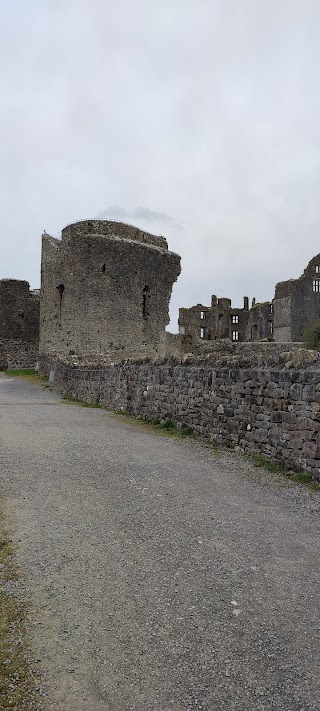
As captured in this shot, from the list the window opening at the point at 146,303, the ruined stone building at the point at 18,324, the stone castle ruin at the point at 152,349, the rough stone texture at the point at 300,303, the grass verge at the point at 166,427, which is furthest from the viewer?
the rough stone texture at the point at 300,303

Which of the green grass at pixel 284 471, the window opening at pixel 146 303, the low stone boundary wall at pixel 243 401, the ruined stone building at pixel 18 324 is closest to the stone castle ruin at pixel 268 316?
the ruined stone building at pixel 18 324

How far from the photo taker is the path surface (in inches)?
109

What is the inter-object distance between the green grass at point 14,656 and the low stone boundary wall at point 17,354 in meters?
34.2

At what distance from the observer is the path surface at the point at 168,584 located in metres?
2.77

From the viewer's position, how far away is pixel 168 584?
391cm

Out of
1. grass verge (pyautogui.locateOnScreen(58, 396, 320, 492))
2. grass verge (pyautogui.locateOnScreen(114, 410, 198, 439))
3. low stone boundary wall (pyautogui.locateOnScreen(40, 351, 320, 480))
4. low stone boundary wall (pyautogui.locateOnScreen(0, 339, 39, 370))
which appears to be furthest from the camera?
low stone boundary wall (pyautogui.locateOnScreen(0, 339, 39, 370))

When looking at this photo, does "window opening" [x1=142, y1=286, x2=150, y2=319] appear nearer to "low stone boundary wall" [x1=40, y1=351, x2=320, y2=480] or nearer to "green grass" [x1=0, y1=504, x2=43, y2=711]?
"low stone boundary wall" [x1=40, y1=351, x2=320, y2=480]

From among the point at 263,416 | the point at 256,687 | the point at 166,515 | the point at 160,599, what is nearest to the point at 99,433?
the point at 263,416

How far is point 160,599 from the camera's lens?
3676 mm

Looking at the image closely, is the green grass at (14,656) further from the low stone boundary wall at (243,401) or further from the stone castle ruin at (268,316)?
the stone castle ruin at (268,316)

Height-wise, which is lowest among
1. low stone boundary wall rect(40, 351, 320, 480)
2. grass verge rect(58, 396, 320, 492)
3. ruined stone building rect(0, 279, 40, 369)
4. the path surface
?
the path surface

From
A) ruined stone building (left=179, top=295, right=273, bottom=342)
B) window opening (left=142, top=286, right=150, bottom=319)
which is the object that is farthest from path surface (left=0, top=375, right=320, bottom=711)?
ruined stone building (left=179, top=295, right=273, bottom=342)

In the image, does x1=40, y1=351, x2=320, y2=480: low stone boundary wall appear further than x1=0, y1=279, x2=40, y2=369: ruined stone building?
No

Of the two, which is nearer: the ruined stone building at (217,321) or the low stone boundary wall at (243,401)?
the low stone boundary wall at (243,401)
